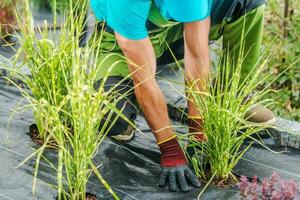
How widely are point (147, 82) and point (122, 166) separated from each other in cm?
45

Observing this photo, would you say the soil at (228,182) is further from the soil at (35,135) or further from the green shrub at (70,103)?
the soil at (35,135)

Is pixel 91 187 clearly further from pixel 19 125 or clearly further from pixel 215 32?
pixel 215 32

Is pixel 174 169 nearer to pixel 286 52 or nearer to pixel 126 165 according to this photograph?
pixel 126 165

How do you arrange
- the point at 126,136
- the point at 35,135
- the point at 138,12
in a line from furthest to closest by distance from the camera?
the point at 126,136
the point at 35,135
the point at 138,12

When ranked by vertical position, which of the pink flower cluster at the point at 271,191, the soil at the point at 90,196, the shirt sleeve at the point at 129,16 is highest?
the shirt sleeve at the point at 129,16

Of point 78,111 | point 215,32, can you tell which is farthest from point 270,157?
point 78,111

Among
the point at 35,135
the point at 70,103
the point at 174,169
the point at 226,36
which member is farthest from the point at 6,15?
the point at 174,169

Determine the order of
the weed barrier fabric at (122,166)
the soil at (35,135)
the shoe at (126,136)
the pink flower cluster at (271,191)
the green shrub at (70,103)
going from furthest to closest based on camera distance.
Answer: the shoe at (126,136), the soil at (35,135), the weed barrier fabric at (122,166), the green shrub at (70,103), the pink flower cluster at (271,191)

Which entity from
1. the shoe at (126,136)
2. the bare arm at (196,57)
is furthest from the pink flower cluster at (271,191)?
the shoe at (126,136)

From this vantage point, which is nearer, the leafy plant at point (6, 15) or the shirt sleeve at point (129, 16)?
the shirt sleeve at point (129, 16)

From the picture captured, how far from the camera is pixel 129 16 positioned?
2.45 m

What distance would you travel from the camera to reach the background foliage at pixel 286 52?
12.4 feet

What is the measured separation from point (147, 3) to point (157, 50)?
0.78 m

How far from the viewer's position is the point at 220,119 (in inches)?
100.0
